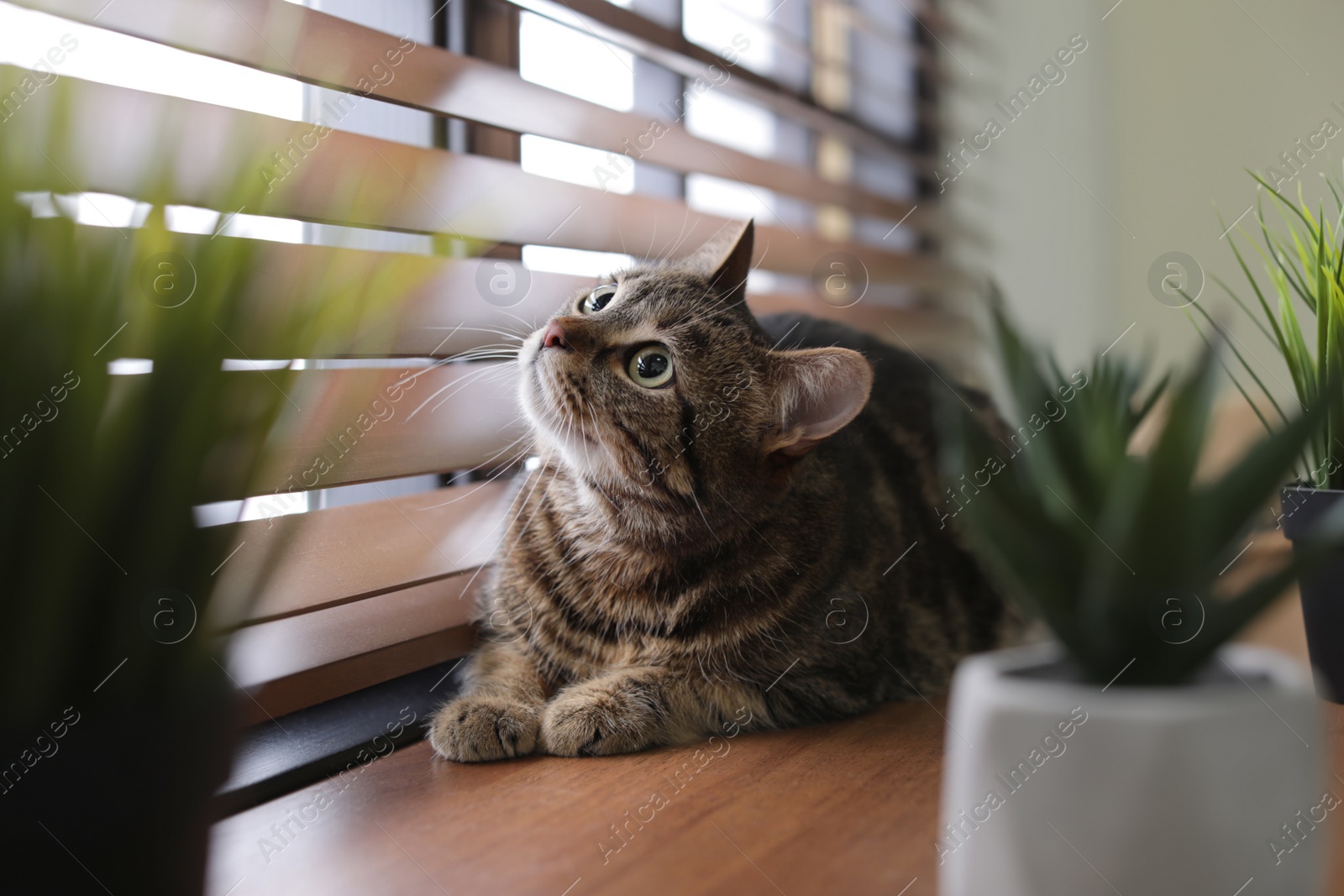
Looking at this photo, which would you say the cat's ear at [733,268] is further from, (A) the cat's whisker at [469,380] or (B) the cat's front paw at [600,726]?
(B) the cat's front paw at [600,726]

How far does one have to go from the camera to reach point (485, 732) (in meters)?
0.87

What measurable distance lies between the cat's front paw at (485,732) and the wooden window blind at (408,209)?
0.60ft

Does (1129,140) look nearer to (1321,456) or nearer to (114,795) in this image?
(1321,456)

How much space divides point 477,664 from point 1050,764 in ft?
2.52

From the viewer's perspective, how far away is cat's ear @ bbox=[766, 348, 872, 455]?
2.88 ft

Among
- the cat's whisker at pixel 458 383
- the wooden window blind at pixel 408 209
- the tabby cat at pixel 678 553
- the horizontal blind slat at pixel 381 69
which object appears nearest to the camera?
the wooden window blind at pixel 408 209

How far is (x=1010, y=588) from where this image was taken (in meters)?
0.46

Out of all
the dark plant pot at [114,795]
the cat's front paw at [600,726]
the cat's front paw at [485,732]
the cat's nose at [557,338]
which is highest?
the cat's nose at [557,338]

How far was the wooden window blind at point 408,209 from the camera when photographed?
585 mm

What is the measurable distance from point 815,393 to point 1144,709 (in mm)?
560

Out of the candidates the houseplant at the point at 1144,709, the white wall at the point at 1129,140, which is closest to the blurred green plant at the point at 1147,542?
the houseplant at the point at 1144,709

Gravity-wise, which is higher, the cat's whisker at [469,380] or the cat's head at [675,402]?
the cat's whisker at [469,380]

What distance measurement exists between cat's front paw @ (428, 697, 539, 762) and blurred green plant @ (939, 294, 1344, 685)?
57 centimetres

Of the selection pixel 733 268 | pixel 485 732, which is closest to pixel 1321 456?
pixel 733 268
